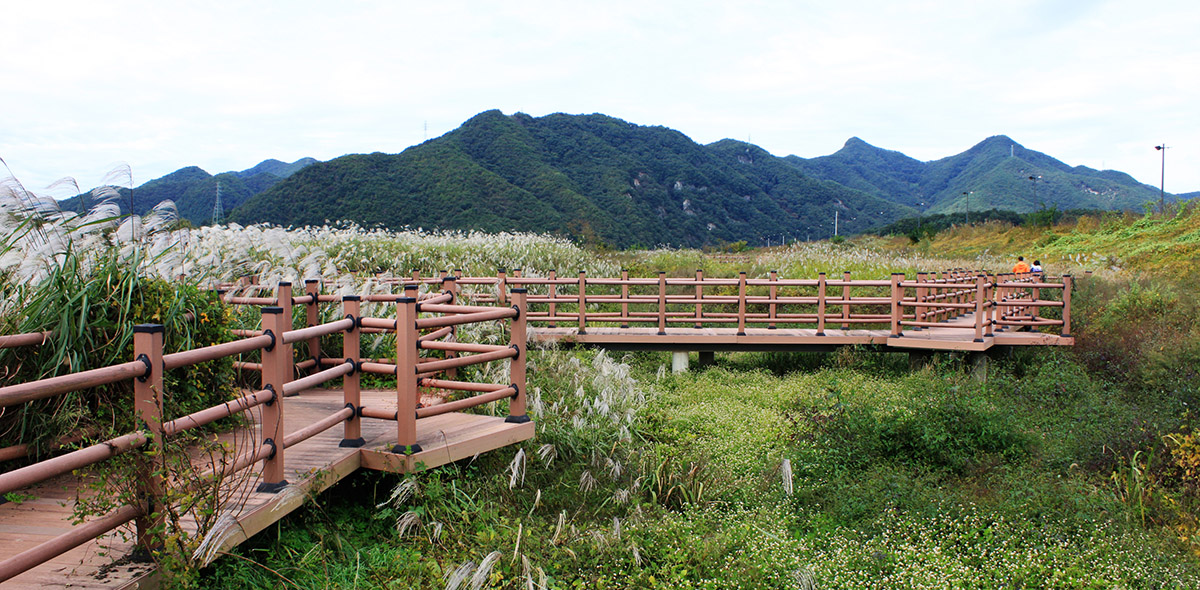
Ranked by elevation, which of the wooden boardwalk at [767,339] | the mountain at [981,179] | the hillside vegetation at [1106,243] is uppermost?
the mountain at [981,179]

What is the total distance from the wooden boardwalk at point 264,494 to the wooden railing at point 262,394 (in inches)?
4.1

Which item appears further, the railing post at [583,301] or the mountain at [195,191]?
the mountain at [195,191]

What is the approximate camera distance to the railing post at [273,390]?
376cm

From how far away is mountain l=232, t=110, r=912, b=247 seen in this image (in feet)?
137

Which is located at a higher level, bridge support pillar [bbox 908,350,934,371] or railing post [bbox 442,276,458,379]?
railing post [bbox 442,276,458,379]

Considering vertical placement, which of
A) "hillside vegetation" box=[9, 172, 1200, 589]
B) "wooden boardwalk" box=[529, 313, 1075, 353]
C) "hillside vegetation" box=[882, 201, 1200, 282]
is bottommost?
"hillside vegetation" box=[9, 172, 1200, 589]

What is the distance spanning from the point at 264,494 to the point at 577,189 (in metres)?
54.1

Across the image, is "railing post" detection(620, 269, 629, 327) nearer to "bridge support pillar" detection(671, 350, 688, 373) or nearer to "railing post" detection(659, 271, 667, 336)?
"railing post" detection(659, 271, 667, 336)

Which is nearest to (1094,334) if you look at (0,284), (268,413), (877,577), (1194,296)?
(1194,296)

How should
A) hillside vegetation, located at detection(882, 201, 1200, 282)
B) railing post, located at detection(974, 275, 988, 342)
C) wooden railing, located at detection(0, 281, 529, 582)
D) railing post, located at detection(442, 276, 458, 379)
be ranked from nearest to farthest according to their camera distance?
wooden railing, located at detection(0, 281, 529, 582)
railing post, located at detection(442, 276, 458, 379)
railing post, located at detection(974, 275, 988, 342)
hillside vegetation, located at detection(882, 201, 1200, 282)

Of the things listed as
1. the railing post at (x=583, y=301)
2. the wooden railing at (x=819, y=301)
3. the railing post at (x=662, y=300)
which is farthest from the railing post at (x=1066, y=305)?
the railing post at (x=583, y=301)

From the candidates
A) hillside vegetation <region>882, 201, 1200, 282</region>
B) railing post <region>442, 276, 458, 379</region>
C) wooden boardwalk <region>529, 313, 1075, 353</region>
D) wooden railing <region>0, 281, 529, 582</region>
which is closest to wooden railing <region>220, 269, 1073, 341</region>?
wooden boardwalk <region>529, 313, 1075, 353</region>

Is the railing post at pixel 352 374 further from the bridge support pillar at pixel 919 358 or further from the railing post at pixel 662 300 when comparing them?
the bridge support pillar at pixel 919 358

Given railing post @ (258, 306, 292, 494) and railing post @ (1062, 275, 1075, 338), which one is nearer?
railing post @ (258, 306, 292, 494)
